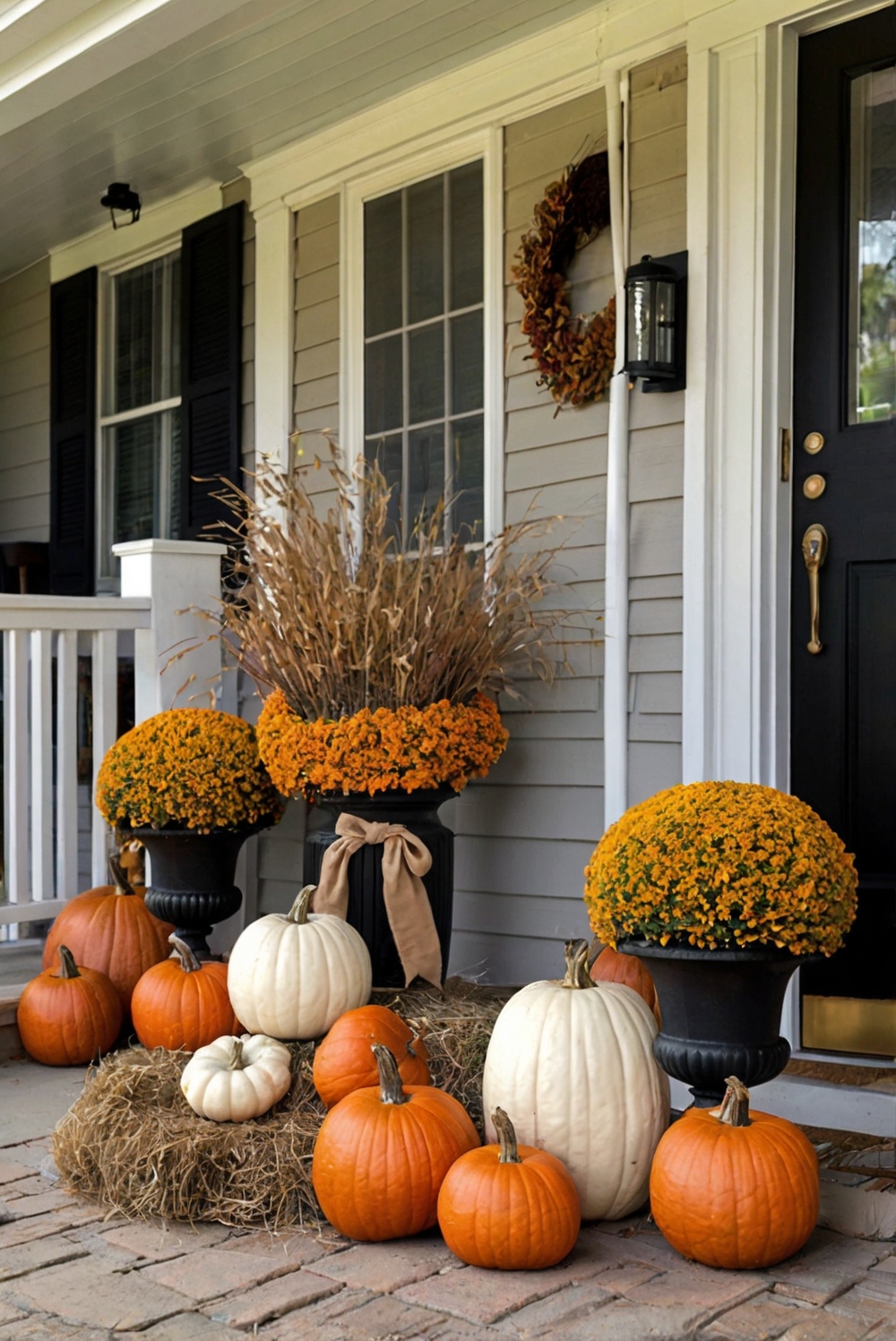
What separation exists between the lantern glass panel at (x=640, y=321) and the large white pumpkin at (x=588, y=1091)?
1.59 meters

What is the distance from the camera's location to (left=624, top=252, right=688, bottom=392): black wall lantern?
317cm

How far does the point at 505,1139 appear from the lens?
6.99ft

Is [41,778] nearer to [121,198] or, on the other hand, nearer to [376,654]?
[376,654]

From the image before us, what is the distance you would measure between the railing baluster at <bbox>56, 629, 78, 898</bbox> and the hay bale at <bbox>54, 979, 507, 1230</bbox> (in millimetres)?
1183

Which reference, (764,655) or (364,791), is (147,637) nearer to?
(364,791)

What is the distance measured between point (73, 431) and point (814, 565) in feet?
11.6

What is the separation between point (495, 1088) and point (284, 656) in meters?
1.34

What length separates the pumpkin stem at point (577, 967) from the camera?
7.92ft

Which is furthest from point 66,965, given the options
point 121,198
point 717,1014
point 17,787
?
point 121,198

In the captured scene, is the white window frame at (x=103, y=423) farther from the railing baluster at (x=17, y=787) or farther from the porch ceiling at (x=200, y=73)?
the railing baluster at (x=17, y=787)

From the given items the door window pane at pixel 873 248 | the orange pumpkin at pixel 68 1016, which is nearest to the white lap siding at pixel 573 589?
the door window pane at pixel 873 248

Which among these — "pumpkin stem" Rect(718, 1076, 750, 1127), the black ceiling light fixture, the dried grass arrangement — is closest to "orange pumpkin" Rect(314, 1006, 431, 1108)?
"pumpkin stem" Rect(718, 1076, 750, 1127)

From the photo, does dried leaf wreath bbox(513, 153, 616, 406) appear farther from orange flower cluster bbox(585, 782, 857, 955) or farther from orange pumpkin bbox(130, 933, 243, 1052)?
orange pumpkin bbox(130, 933, 243, 1052)

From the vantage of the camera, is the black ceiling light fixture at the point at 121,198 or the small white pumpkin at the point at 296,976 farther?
the black ceiling light fixture at the point at 121,198
